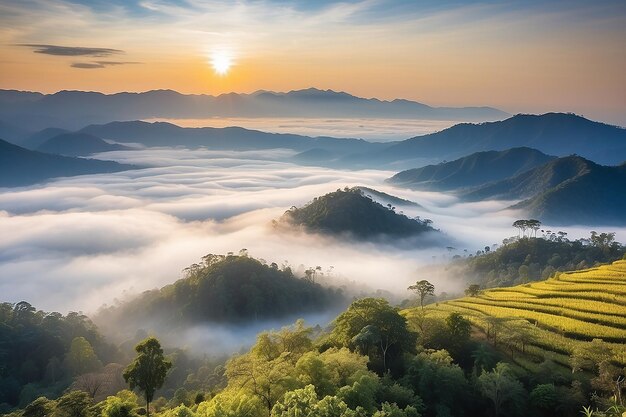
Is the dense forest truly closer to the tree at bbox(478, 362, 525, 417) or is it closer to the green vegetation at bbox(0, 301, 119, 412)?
the tree at bbox(478, 362, 525, 417)

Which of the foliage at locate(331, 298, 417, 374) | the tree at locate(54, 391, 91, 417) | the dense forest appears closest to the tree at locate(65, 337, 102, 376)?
the dense forest

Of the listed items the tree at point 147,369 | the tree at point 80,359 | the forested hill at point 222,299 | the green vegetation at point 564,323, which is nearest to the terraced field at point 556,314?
the green vegetation at point 564,323

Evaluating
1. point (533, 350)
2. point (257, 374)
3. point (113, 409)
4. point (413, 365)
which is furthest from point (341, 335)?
point (113, 409)

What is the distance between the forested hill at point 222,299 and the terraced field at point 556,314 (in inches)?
3790

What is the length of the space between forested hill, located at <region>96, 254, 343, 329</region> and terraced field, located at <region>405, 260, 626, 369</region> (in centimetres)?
9627

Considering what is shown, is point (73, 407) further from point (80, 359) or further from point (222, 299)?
point (222, 299)

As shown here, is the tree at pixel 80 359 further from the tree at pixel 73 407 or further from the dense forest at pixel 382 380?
the tree at pixel 73 407

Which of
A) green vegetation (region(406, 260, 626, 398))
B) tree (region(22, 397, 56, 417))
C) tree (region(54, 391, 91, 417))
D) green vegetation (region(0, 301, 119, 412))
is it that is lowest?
green vegetation (region(0, 301, 119, 412))

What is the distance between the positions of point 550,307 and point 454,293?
104m

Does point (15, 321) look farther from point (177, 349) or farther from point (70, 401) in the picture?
point (70, 401)

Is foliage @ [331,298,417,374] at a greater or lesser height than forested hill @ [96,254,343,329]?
greater

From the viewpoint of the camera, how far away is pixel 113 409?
150 ft

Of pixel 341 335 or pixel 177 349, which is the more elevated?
pixel 341 335

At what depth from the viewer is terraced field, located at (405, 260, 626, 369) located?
63750 mm
